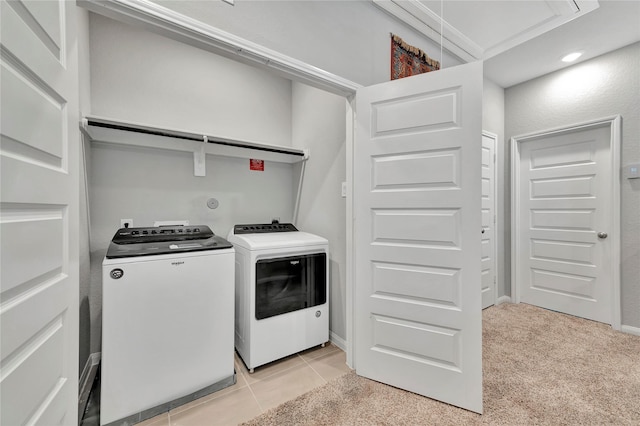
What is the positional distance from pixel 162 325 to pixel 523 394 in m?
2.24

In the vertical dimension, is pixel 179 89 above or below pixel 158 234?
above

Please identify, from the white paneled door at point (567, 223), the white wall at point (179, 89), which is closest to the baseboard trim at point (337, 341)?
the white wall at point (179, 89)

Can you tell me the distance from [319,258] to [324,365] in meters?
0.80

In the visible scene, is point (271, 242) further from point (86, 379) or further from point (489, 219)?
point (489, 219)

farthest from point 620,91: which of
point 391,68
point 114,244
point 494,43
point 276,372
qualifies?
point 114,244

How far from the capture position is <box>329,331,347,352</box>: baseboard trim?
7.07 feet

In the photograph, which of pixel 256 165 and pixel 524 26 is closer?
pixel 524 26

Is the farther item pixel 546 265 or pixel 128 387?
pixel 546 265

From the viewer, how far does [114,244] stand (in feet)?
5.25

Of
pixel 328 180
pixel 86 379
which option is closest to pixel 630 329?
pixel 328 180

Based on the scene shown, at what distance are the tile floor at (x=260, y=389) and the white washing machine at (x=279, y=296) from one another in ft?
0.28

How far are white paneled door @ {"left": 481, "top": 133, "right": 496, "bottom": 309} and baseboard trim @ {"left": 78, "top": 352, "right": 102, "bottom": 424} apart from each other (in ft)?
12.0

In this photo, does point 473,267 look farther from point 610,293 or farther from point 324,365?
point 610,293

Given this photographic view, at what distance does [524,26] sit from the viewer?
2279 millimetres
